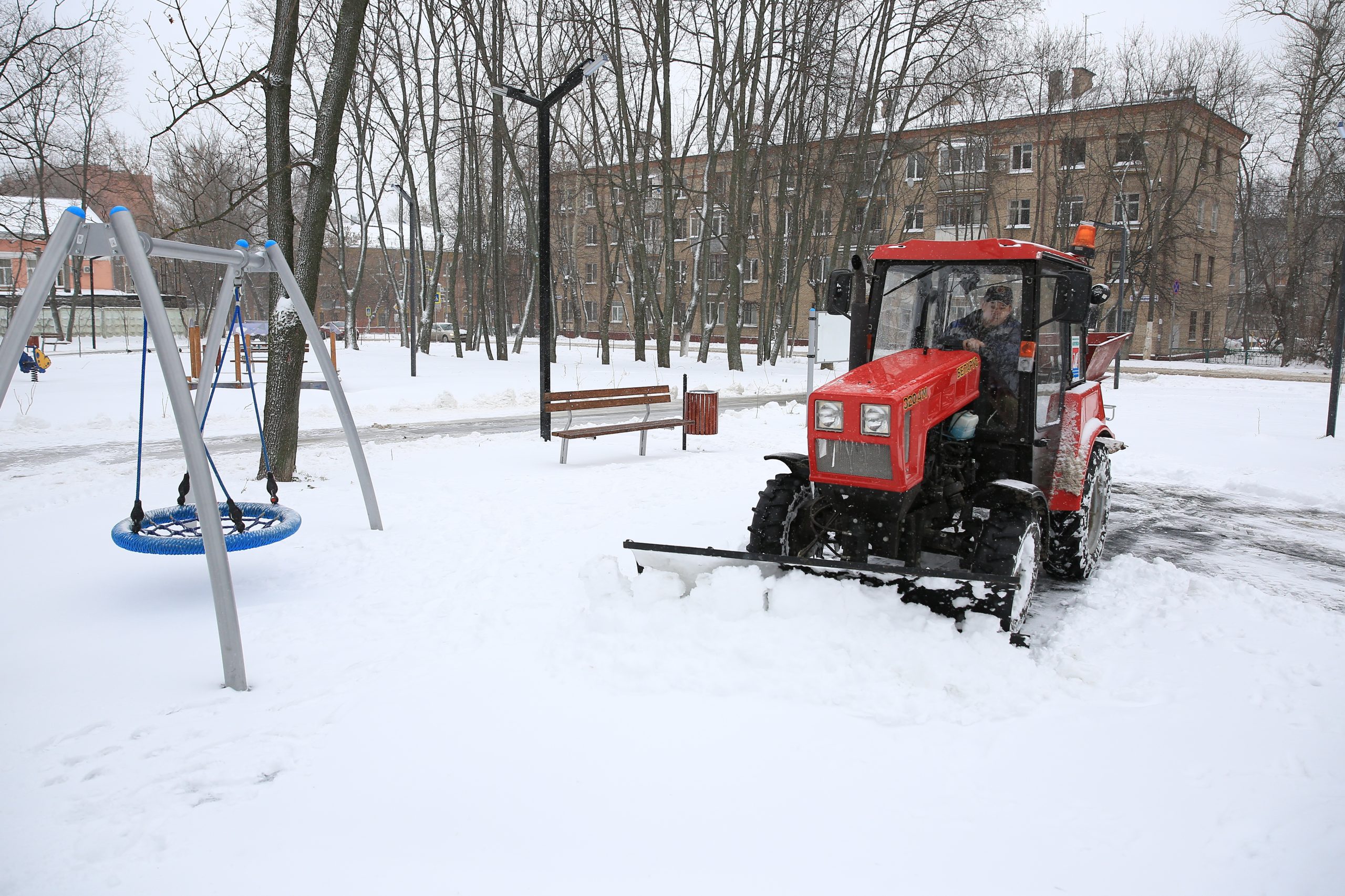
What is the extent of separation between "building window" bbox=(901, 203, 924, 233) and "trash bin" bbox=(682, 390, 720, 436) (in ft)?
82.1

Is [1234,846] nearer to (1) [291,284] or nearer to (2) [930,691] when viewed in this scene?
(2) [930,691]

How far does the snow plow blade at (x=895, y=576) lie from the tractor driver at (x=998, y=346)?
1.40 meters

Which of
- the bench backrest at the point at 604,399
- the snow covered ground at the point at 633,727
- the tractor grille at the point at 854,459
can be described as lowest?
the snow covered ground at the point at 633,727

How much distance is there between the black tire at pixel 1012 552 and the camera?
4.77m

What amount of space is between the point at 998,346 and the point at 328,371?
461cm

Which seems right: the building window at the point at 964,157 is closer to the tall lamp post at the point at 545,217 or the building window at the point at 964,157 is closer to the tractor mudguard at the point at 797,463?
Answer: the tall lamp post at the point at 545,217

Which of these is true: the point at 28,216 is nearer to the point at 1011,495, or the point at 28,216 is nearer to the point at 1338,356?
the point at 1011,495

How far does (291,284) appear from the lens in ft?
20.1

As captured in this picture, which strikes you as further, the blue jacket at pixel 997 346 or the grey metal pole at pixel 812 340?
the grey metal pole at pixel 812 340

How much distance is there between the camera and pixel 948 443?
5.44 m

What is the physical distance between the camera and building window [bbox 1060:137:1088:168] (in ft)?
118

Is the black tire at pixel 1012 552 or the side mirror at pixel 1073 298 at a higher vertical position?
the side mirror at pixel 1073 298

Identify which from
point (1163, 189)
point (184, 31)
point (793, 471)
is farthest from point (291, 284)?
point (1163, 189)

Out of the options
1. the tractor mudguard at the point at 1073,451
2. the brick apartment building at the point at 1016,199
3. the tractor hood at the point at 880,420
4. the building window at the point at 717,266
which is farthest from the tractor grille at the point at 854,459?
the building window at the point at 717,266
